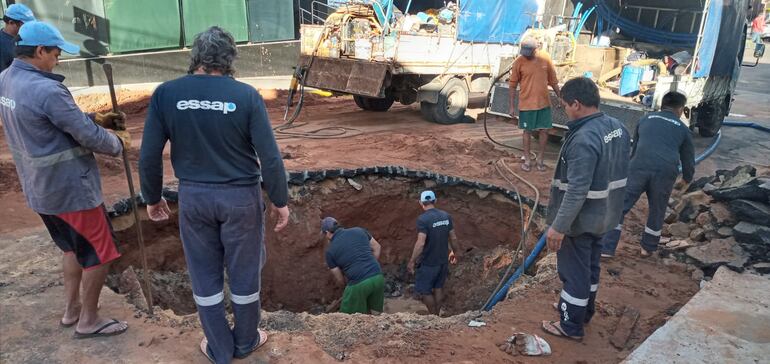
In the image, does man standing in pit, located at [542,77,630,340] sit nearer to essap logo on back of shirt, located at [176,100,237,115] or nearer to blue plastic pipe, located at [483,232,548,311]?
blue plastic pipe, located at [483,232,548,311]

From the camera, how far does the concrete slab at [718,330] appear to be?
320cm

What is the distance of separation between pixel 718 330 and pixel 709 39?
6.88m

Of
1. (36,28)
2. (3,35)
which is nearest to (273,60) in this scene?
(3,35)

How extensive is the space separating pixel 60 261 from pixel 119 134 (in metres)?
1.79

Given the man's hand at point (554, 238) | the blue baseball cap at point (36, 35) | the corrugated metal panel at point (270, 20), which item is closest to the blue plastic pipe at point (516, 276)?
the man's hand at point (554, 238)

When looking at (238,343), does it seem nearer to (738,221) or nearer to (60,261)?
(60,261)

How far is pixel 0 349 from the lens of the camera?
3.29 meters

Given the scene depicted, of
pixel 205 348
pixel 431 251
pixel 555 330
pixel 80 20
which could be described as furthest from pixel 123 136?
pixel 80 20

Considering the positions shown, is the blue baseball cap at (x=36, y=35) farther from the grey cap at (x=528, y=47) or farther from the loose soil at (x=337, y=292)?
the grey cap at (x=528, y=47)

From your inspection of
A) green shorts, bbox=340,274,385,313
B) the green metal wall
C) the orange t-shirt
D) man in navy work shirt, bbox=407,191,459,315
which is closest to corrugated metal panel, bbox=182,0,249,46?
the green metal wall

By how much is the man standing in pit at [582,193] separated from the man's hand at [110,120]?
2.88 metres

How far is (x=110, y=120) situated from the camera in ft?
11.0

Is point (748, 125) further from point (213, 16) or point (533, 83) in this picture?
point (213, 16)

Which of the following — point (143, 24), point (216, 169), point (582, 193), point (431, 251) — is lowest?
point (431, 251)
